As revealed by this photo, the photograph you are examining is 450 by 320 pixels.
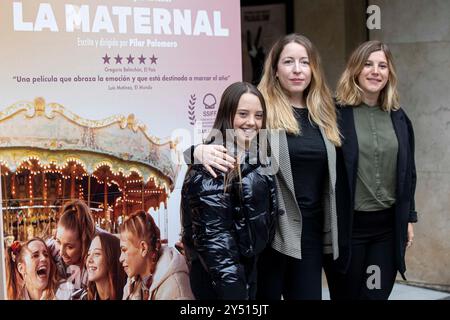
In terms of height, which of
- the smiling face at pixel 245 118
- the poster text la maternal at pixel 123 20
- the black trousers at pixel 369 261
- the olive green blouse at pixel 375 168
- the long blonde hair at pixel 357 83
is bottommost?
the black trousers at pixel 369 261

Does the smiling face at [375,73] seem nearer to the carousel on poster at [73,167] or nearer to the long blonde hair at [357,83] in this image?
the long blonde hair at [357,83]

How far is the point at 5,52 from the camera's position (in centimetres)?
374

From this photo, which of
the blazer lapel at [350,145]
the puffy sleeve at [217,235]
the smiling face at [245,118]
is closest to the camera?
the puffy sleeve at [217,235]

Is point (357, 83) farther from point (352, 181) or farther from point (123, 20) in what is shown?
point (123, 20)

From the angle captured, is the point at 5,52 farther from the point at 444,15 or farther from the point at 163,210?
the point at 444,15

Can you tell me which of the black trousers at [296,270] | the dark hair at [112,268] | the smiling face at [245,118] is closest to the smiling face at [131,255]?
the dark hair at [112,268]

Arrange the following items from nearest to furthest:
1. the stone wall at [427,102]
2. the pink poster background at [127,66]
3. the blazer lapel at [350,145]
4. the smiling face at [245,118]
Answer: the smiling face at [245,118] < the pink poster background at [127,66] < the blazer lapel at [350,145] < the stone wall at [427,102]

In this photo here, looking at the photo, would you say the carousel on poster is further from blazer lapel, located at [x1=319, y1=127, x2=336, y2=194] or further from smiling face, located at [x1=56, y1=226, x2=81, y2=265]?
blazer lapel, located at [x1=319, y1=127, x2=336, y2=194]

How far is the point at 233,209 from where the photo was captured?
3.52m

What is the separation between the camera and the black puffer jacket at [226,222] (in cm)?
342

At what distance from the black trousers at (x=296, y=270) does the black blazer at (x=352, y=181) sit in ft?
0.65

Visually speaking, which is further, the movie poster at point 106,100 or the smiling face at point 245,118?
the movie poster at point 106,100

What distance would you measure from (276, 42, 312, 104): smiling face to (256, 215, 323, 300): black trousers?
676 millimetres

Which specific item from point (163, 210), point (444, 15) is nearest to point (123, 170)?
point (163, 210)
